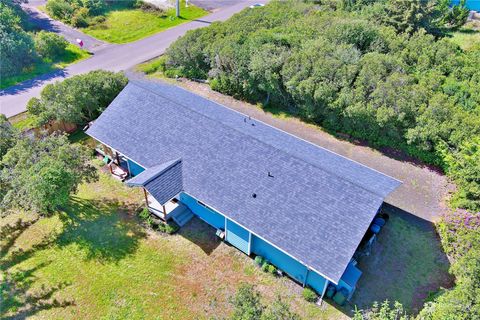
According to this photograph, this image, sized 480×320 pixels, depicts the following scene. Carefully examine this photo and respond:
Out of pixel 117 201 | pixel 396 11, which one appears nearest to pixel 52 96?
pixel 117 201

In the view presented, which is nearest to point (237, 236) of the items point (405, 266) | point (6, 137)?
point (405, 266)

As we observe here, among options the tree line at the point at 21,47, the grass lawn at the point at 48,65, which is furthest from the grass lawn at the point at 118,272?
the tree line at the point at 21,47

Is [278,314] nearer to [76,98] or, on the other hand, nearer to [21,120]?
[76,98]

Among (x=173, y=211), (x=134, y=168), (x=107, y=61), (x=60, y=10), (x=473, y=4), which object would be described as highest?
(x=473, y=4)

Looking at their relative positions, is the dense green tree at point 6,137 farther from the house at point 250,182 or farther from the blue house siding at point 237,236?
the blue house siding at point 237,236

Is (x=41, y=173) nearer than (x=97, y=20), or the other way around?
(x=41, y=173)

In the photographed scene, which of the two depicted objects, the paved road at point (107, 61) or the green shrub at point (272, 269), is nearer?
the green shrub at point (272, 269)
